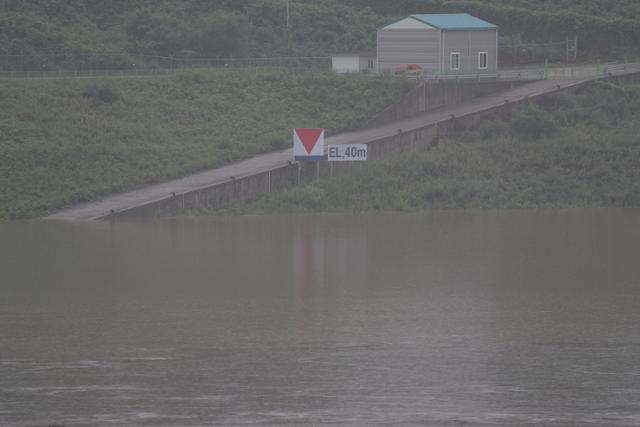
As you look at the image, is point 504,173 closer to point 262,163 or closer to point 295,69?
point 262,163

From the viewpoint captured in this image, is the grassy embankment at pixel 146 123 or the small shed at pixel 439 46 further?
the small shed at pixel 439 46

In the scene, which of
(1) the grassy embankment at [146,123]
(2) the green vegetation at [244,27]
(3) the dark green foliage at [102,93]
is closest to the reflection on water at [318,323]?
(1) the grassy embankment at [146,123]

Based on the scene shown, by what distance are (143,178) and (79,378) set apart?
16.0 meters

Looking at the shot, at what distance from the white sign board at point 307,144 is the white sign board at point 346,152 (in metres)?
0.63

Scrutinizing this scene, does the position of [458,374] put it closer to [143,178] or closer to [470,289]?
[470,289]

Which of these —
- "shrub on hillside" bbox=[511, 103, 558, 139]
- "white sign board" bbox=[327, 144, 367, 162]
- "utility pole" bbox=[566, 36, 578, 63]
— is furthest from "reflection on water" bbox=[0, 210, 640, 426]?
"utility pole" bbox=[566, 36, 578, 63]

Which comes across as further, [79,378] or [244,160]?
[244,160]

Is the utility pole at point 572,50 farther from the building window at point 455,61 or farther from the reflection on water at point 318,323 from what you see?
the reflection on water at point 318,323

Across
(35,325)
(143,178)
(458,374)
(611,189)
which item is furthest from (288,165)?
(458,374)

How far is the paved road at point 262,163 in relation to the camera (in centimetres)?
2759

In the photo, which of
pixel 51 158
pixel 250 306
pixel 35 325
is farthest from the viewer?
pixel 51 158

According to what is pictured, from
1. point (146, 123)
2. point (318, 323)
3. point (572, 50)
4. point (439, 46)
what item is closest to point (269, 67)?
point (439, 46)

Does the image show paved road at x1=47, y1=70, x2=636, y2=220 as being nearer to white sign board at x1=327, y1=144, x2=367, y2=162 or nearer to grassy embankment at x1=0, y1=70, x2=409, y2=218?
grassy embankment at x1=0, y1=70, x2=409, y2=218

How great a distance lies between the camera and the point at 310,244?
24.4 metres
